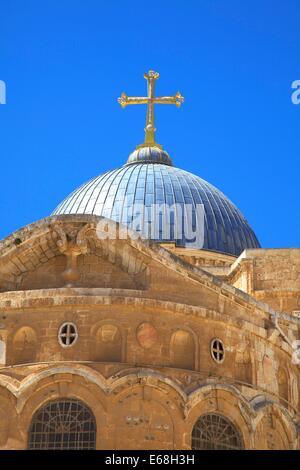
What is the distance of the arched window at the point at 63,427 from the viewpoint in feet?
105

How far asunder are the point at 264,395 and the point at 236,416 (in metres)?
1.47

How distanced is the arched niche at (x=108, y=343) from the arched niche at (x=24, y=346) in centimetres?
182

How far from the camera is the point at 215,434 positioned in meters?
32.9

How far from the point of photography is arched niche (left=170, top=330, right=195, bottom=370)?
33.6 m

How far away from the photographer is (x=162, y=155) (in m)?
54.5

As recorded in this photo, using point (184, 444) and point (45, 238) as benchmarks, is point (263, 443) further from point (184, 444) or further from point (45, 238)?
point (45, 238)

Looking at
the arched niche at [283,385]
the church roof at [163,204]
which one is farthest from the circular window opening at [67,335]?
the church roof at [163,204]

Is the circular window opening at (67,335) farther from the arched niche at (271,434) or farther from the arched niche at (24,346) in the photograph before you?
the arched niche at (271,434)

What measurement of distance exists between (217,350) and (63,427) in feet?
16.3

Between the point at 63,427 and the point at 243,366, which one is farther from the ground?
the point at 243,366

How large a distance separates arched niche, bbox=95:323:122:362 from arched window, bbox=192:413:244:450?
2.96 m

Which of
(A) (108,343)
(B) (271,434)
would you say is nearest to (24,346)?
(A) (108,343)

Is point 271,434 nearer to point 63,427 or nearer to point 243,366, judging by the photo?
point 243,366

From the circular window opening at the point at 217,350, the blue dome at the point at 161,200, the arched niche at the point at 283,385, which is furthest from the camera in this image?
the blue dome at the point at 161,200
